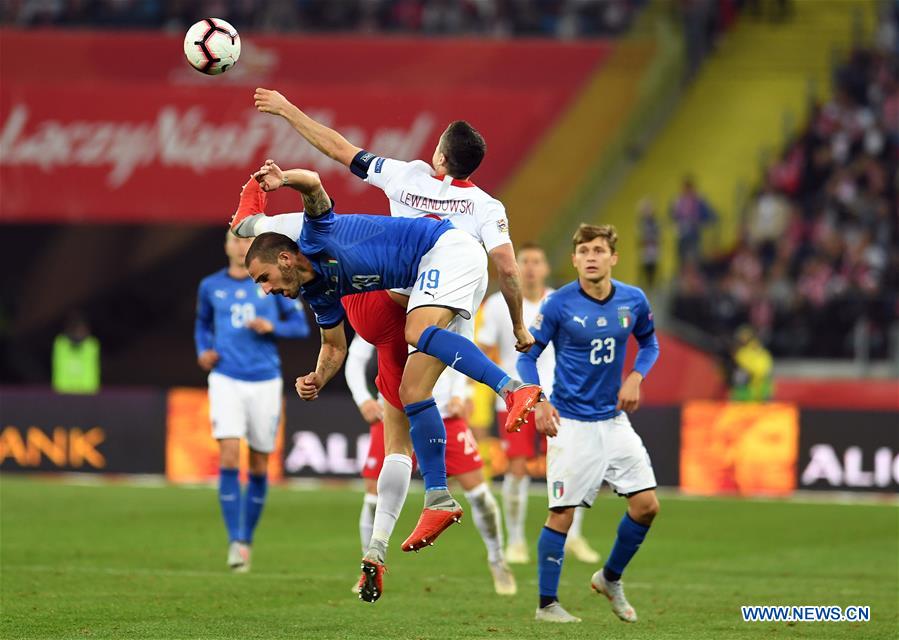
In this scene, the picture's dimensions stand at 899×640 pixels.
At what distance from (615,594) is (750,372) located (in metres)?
12.7

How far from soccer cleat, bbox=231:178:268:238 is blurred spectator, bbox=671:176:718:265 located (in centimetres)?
1615

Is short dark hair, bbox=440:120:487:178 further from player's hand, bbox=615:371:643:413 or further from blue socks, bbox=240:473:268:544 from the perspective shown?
blue socks, bbox=240:473:268:544

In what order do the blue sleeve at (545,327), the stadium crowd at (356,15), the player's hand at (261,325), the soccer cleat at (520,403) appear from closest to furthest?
the soccer cleat at (520,403), the blue sleeve at (545,327), the player's hand at (261,325), the stadium crowd at (356,15)

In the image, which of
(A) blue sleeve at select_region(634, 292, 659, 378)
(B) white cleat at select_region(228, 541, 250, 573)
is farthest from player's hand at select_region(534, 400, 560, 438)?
(B) white cleat at select_region(228, 541, 250, 573)

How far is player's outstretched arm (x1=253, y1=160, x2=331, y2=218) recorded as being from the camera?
865 centimetres

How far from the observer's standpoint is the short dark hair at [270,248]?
8891mm

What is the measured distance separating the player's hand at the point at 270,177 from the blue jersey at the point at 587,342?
7.68 feet

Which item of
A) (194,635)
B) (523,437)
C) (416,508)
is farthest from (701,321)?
(194,635)

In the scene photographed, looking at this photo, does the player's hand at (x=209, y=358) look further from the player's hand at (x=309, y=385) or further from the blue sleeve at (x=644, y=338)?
the blue sleeve at (x=644, y=338)

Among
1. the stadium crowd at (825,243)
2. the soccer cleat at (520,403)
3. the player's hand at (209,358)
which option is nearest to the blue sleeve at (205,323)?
the player's hand at (209,358)

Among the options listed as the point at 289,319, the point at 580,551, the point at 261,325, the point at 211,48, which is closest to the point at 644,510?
the point at 211,48

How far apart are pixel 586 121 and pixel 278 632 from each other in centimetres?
1674

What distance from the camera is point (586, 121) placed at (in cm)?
2509

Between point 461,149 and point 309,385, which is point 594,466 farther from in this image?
point 461,149
